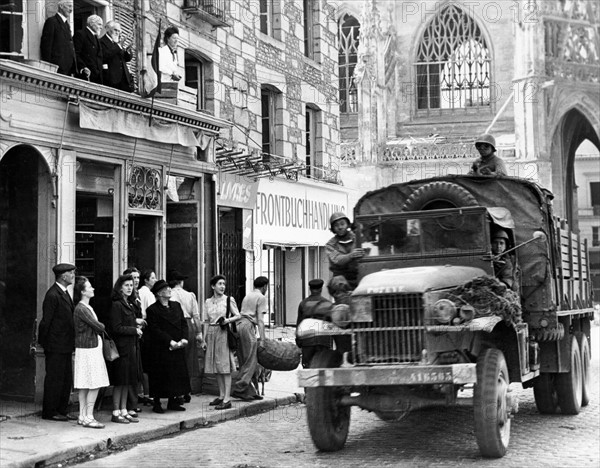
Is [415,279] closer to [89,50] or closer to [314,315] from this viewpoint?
[314,315]

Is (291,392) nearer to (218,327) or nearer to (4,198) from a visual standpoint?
(218,327)

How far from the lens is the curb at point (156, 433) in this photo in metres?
9.05

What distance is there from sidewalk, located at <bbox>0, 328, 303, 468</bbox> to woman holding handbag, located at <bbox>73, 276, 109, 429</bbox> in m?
0.24

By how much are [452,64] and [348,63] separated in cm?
550

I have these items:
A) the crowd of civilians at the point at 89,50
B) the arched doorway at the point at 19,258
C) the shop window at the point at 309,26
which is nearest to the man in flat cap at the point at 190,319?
the arched doorway at the point at 19,258

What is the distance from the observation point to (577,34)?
1750 inches

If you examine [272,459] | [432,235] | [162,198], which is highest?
[162,198]

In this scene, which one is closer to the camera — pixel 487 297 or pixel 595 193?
pixel 487 297

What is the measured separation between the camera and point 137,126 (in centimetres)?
1418

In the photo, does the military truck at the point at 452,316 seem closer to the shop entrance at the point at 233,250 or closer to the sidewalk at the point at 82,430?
the sidewalk at the point at 82,430

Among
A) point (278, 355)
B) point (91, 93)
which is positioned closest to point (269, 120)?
point (91, 93)

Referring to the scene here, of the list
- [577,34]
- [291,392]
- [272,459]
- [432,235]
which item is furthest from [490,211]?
[577,34]

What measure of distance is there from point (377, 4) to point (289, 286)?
2655 cm

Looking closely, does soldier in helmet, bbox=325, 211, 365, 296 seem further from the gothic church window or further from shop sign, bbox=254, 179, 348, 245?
the gothic church window
